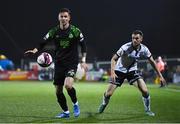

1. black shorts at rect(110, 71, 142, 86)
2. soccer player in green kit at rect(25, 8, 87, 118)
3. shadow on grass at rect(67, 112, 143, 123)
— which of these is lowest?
shadow on grass at rect(67, 112, 143, 123)

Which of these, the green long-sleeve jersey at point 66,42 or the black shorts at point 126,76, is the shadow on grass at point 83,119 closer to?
the black shorts at point 126,76

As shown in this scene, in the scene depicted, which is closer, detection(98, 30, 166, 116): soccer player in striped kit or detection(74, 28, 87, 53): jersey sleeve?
detection(74, 28, 87, 53): jersey sleeve

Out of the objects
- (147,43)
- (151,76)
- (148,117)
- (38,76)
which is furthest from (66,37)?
(147,43)

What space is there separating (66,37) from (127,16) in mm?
39125

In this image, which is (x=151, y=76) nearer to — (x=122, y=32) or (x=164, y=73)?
(x=164, y=73)

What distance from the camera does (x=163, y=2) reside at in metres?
42.3

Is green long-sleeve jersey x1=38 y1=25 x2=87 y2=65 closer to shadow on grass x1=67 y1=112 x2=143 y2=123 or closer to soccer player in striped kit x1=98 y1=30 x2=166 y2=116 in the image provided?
soccer player in striped kit x1=98 y1=30 x2=166 y2=116

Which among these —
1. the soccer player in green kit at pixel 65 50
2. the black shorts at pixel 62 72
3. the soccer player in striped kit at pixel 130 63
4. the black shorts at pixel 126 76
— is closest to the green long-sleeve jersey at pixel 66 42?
the soccer player in green kit at pixel 65 50

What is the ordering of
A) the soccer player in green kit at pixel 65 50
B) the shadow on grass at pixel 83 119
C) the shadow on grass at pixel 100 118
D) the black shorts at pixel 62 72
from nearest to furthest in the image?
the shadow on grass at pixel 83 119, the shadow on grass at pixel 100 118, the soccer player in green kit at pixel 65 50, the black shorts at pixel 62 72

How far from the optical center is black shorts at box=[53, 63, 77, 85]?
371 inches

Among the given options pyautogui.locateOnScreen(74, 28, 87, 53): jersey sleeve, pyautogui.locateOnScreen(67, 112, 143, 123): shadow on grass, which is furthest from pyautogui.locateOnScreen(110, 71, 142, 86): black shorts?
pyautogui.locateOnScreen(74, 28, 87, 53): jersey sleeve

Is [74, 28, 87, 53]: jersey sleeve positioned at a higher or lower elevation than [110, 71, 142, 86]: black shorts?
higher

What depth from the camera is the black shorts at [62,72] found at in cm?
942

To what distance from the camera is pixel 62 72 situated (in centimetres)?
946
